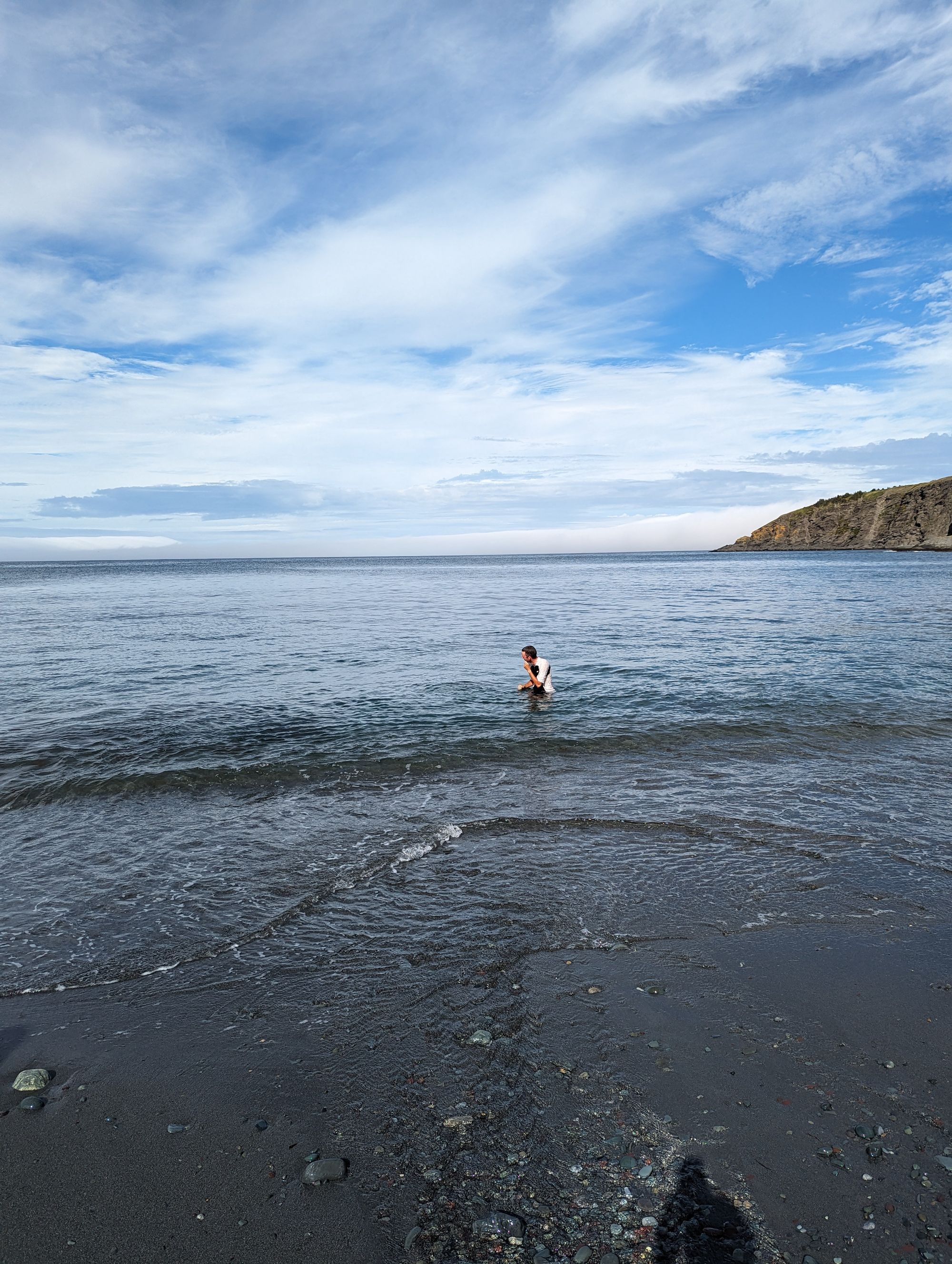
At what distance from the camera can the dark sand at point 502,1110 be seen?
13.0 ft

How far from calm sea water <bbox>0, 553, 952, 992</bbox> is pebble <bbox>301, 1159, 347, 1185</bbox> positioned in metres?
2.28

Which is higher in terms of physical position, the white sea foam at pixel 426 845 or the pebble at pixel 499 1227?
the pebble at pixel 499 1227

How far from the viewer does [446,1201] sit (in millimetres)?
4113

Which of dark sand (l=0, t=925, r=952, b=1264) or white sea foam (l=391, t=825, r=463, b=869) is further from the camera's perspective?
white sea foam (l=391, t=825, r=463, b=869)

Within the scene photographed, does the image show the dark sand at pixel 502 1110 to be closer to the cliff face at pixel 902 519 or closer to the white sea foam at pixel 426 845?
the white sea foam at pixel 426 845

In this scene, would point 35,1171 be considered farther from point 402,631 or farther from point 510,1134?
point 402,631

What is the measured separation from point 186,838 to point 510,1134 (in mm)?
7074

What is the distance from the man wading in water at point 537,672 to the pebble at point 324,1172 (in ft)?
46.4

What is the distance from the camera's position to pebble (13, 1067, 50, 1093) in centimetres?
511

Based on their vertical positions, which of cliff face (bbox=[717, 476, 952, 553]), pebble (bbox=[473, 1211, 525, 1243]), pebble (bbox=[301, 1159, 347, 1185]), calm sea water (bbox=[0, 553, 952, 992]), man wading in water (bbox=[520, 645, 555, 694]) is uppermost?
cliff face (bbox=[717, 476, 952, 553])

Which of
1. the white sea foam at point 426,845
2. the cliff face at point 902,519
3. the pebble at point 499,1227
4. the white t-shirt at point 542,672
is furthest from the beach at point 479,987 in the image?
the cliff face at point 902,519

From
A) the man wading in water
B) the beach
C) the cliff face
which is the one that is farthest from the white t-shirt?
the cliff face

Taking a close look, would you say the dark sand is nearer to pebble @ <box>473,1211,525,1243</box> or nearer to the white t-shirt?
pebble @ <box>473,1211,525,1243</box>

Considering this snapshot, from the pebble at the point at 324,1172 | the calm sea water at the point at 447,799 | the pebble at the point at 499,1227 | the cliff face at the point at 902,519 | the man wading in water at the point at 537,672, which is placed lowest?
the calm sea water at the point at 447,799
